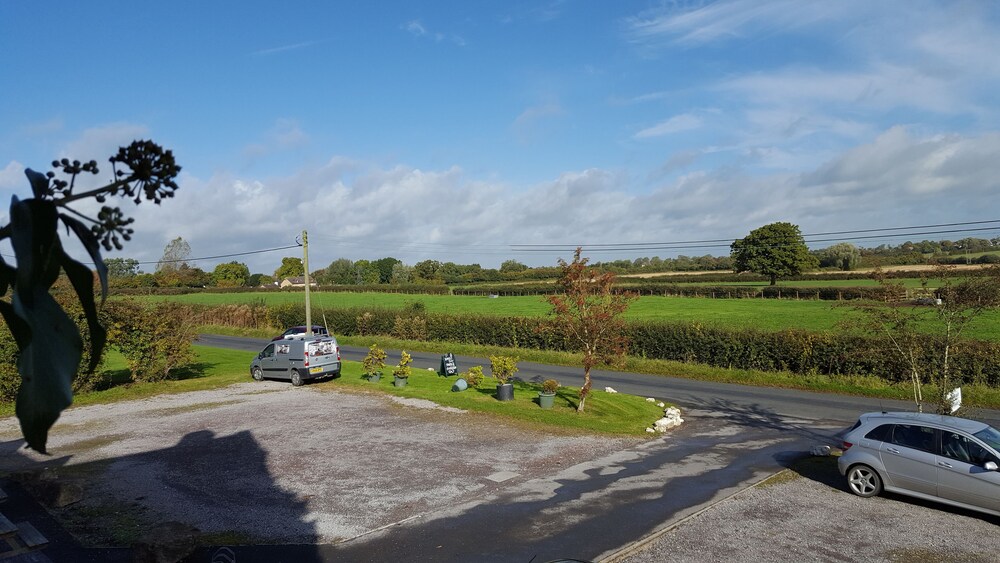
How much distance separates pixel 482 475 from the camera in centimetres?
1457

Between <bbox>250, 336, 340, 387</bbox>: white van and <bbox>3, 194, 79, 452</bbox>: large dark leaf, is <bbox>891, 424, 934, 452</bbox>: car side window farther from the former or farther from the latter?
<bbox>250, 336, 340, 387</bbox>: white van

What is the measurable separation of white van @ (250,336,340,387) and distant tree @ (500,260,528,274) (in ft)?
243

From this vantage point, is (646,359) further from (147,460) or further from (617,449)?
(147,460)

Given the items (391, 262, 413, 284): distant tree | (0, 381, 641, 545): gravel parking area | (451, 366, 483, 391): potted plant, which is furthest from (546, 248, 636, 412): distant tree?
(391, 262, 413, 284): distant tree

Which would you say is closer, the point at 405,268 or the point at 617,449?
the point at 617,449

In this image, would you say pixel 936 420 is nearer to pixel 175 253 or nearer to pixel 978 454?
pixel 978 454

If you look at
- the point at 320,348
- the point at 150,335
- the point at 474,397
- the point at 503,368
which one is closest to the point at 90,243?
the point at 503,368

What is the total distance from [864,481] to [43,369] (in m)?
15.2

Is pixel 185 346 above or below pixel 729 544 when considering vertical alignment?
above

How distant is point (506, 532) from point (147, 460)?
388 inches

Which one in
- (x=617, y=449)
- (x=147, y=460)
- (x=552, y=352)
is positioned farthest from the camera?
(x=552, y=352)

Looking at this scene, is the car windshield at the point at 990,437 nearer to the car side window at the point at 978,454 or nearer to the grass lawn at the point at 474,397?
the car side window at the point at 978,454

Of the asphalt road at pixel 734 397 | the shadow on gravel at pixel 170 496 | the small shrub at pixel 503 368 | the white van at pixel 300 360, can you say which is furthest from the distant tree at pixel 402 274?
the shadow on gravel at pixel 170 496

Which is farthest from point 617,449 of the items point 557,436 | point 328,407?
point 328,407
